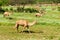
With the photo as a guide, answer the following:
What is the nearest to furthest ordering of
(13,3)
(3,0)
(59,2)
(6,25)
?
(6,25)
(3,0)
(13,3)
(59,2)

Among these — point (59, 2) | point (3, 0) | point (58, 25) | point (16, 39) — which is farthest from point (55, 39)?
point (59, 2)

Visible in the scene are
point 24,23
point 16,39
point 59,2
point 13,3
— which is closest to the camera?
point 16,39

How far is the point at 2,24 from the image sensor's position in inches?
1064

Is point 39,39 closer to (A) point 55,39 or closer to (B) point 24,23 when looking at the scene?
(A) point 55,39

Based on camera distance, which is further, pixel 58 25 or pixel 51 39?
pixel 58 25

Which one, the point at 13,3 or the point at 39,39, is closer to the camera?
the point at 39,39

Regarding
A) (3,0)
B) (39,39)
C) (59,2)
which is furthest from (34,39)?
(59,2)

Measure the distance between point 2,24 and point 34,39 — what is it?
35.8 feet

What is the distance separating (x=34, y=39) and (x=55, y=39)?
1652 millimetres

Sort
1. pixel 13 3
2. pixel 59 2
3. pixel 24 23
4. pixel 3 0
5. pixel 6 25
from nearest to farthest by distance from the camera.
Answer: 1. pixel 24 23
2. pixel 6 25
3. pixel 3 0
4. pixel 13 3
5. pixel 59 2

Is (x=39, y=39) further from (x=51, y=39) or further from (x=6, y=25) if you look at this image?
(x=6, y=25)

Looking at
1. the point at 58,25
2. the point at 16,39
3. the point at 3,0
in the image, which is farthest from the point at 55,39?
the point at 3,0

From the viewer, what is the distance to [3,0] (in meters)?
52.7

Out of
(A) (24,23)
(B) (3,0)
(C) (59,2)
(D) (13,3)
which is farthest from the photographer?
(C) (59,2)
